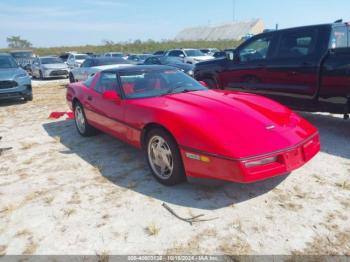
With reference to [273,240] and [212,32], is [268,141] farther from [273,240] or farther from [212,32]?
[212,32]

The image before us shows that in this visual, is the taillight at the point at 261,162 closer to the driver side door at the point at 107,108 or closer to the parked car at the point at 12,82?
the driver side door at the point at 107,108

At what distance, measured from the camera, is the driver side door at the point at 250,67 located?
6406 millimetres

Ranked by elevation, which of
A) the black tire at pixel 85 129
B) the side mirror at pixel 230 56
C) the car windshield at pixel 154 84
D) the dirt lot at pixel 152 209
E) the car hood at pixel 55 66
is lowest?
the dirt lot at pixel 152 209

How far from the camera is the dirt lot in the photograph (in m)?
2.77

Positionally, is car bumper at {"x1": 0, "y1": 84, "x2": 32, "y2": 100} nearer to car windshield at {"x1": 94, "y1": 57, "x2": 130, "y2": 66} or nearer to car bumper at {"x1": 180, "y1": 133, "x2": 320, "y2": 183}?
car windshield at {"x1": 94, "y1": 57, "x2": 130, "y2": 66}

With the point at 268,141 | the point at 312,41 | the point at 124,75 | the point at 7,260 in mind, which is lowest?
the point at 7,260

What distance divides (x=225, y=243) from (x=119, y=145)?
3.09 metres

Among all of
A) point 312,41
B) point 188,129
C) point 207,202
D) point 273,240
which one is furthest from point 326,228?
point 312,41

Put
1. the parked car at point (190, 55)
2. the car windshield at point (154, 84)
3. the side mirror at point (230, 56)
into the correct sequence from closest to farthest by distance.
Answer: the car windshield at point (154, 84), the side mirror at point (230, 56), the parked car at point (190, 55)

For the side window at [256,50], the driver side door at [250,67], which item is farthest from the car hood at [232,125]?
the side window at [256,50]

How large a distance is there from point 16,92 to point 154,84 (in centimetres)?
710

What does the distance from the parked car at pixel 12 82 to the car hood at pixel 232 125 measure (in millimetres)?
7372

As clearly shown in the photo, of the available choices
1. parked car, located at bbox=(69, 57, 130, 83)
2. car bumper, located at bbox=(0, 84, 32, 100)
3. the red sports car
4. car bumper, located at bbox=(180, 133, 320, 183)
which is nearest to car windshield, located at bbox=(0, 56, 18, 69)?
car bumper, located at bbox=(0, 84, 32, 100)

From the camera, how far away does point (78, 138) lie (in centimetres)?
605
